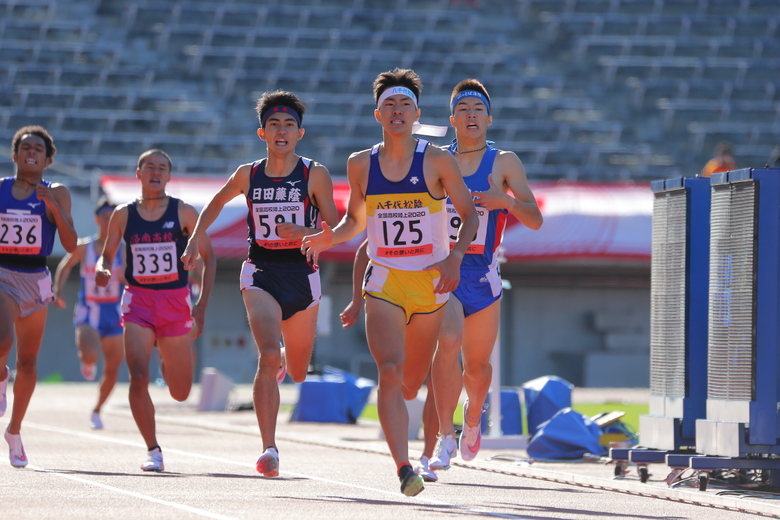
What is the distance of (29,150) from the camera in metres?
9.13

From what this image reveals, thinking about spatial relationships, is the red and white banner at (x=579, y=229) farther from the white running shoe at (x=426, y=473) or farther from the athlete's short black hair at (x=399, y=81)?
the athlete's short black hair at (x=399, y=81)

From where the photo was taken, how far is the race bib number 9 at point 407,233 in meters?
7.19

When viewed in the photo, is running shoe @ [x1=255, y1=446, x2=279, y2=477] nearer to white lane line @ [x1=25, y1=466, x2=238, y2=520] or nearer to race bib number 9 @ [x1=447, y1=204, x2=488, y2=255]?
white lane line @ [x1=25, y1=466, x2=238, y2=520]

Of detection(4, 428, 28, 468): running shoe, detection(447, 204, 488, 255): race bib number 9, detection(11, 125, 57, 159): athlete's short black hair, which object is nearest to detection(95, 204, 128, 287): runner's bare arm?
detection(11, 125, 57, 159): athlete's short black hair

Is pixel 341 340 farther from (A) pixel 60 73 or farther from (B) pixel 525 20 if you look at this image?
(B) pixel 525 20

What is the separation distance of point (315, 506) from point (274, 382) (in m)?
1.04

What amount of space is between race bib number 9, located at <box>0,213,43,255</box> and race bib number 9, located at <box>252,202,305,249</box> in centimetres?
189

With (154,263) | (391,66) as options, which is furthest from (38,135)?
(391,66)

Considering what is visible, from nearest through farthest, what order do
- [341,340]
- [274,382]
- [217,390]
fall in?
1. [274,382]
2. [217,390]
3. [341,340]

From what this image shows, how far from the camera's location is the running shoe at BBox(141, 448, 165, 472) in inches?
342

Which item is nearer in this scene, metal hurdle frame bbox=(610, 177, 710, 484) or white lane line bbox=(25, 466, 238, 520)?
white lane line bbox=(25, 466, 238, 520)

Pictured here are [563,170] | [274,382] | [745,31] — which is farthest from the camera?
[745,31]

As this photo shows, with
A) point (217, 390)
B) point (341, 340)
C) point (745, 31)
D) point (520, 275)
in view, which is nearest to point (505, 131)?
point (520, 275)

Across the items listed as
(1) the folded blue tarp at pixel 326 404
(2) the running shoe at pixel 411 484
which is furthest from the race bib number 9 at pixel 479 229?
(1) the folded blue tarp at pixel 326 404
